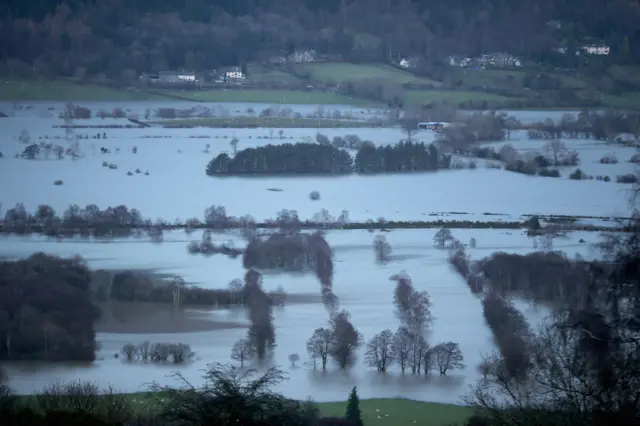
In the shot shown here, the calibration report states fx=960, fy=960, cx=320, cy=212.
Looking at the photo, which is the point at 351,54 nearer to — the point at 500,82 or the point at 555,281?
the point at 500,82

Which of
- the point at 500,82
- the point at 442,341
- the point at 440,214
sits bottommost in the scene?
the point at 442,341

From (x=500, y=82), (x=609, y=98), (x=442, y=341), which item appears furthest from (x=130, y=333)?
(x=609, y=98)

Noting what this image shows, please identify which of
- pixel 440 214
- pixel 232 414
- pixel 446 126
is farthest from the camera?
pixel 446 126

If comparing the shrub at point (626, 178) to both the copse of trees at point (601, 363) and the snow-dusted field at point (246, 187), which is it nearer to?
the snow-dusted field at point (246, 187)

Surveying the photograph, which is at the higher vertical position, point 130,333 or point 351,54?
point 351,54

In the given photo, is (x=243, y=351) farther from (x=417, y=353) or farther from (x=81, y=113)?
(x=81, y=113)

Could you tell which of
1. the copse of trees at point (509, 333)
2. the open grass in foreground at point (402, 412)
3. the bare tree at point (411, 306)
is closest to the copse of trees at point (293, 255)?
the bare tree at point (411, 306)
